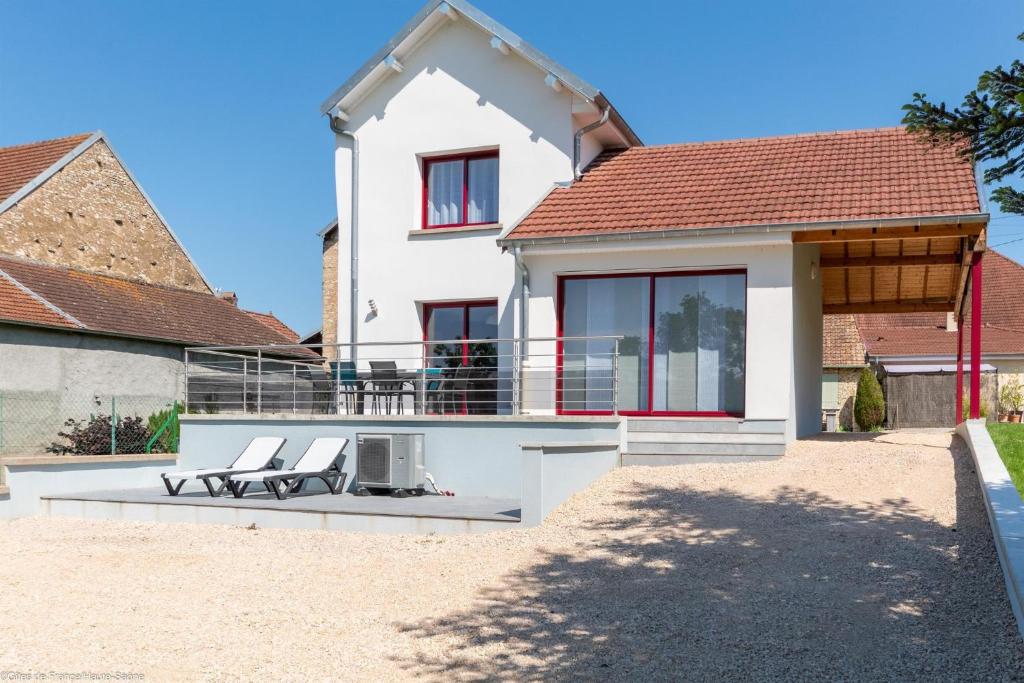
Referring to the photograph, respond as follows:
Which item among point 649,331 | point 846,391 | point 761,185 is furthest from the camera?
point 846,391

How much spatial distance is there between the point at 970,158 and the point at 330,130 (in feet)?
45.4

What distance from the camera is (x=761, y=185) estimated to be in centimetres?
1625

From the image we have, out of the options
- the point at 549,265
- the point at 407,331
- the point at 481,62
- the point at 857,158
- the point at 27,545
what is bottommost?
the point at 27,545

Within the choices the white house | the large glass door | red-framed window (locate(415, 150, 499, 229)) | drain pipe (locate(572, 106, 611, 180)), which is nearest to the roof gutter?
the white house

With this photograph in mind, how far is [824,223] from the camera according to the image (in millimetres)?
13930

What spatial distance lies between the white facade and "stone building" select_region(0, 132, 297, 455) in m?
8.86

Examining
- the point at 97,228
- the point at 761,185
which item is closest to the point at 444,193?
the point at 761,185

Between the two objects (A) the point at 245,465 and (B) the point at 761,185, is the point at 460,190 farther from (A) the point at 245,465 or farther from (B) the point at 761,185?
(A) the point at 245,465

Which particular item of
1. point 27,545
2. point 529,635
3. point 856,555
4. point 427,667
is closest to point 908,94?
point 856,555

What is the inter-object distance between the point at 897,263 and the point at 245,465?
12.6 m

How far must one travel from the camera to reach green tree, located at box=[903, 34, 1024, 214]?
24.2 feet

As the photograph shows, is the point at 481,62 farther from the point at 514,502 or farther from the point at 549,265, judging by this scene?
the point at 514,502

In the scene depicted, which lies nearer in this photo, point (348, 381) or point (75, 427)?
point (348, 381)

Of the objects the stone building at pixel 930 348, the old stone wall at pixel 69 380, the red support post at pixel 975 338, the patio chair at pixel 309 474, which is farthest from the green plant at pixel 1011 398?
the old stone wall at pixel 69 380
